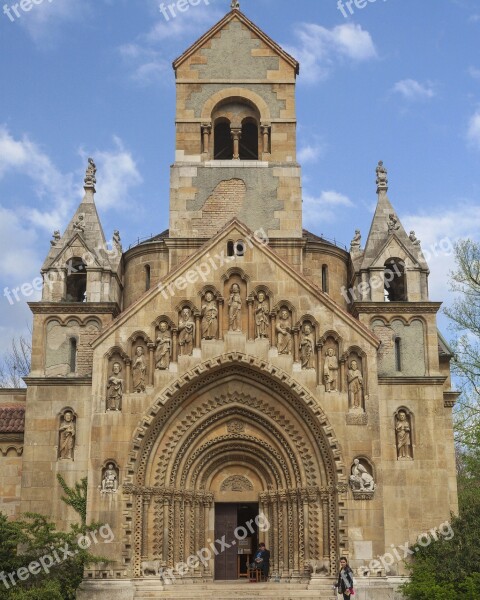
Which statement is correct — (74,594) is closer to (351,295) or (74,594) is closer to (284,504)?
(284,504)

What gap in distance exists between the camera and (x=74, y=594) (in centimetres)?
2267

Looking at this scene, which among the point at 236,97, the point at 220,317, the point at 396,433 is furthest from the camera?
the point at 236,97

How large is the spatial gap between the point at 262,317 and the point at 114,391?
4908 millimetres

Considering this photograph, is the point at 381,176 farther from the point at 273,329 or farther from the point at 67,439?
the point at 67,439

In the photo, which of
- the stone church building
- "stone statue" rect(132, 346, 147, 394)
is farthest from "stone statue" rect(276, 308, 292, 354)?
"stone statue" rect(132, 346, 147, 394)

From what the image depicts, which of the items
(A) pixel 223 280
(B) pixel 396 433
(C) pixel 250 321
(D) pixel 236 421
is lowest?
(B) pixel 396 433

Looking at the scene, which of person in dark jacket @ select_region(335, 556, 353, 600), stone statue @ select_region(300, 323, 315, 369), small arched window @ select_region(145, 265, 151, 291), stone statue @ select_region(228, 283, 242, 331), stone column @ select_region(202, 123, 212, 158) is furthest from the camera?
stone column @ select_region(202, 123, 212, 158)

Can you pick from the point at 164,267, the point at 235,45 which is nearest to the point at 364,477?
the point at 164,267

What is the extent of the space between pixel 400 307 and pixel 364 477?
6066mm

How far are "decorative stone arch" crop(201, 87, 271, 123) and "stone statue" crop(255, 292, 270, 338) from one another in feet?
27.7

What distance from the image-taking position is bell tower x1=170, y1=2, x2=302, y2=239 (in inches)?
1150

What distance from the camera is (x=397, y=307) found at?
26.7 m

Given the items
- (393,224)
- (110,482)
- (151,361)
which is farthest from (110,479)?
(393,224)

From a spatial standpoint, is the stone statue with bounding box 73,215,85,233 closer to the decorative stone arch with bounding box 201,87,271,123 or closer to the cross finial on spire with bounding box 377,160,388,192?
the decorative stone arch with bounding box 201,87,271,123
